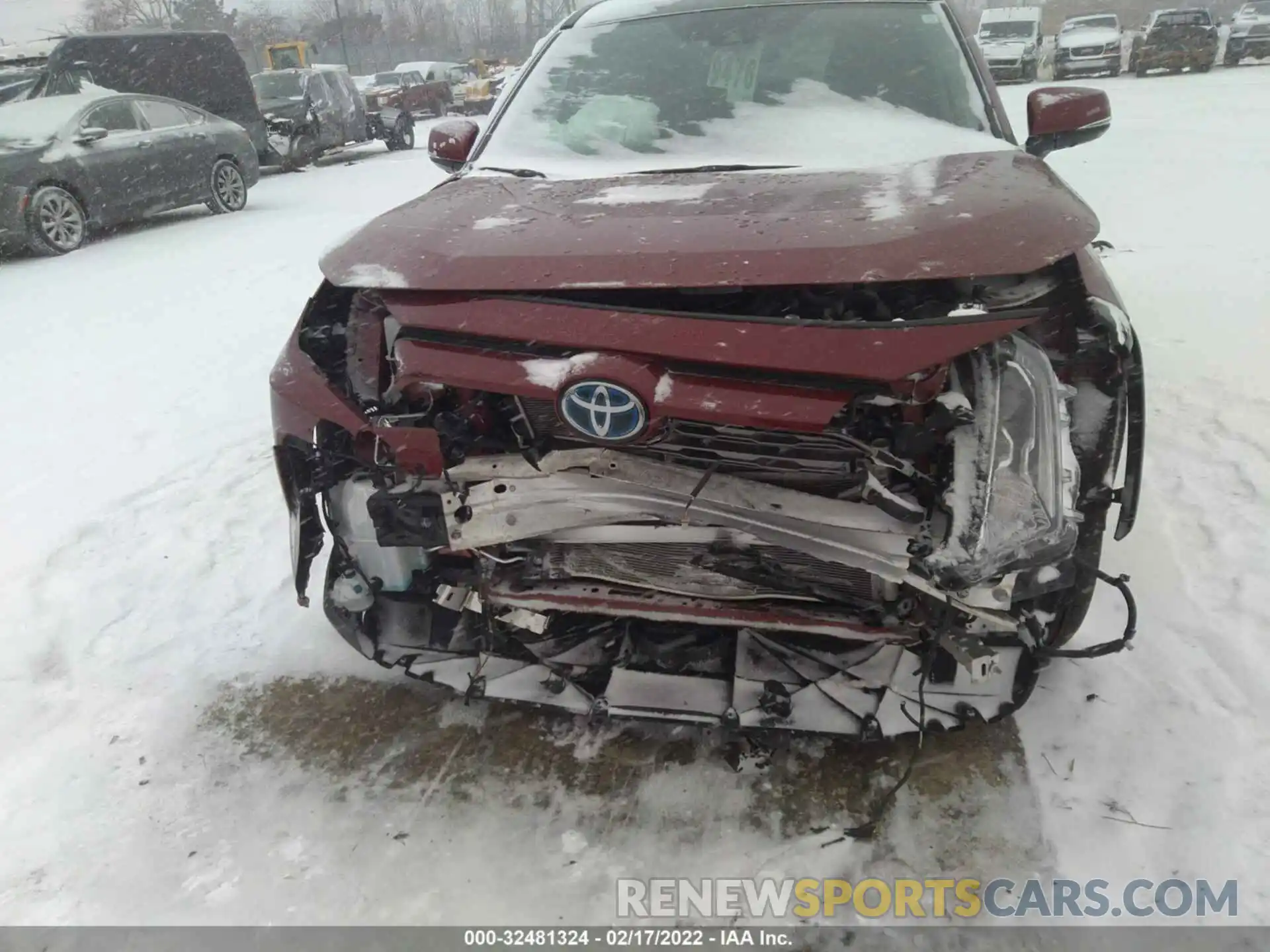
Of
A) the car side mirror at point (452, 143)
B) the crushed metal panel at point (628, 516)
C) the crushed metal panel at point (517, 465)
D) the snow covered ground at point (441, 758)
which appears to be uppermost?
the car side mirror at point (452, 143)

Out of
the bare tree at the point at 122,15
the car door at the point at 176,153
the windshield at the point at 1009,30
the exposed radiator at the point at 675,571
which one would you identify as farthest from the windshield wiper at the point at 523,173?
the bare tree at the point at 122,15

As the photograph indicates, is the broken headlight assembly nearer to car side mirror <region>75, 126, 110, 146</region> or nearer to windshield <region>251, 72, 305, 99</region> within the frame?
car side mirror <region>75, 126, 110, 146</region>

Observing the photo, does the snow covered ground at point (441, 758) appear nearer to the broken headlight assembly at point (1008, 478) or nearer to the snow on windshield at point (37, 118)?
the broken headlight assembly at point (1008, 478)

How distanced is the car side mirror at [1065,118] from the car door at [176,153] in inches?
360

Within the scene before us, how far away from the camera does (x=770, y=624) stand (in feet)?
6.66

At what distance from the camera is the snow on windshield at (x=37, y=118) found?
309 inches

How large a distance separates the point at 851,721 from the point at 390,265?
5.09ft

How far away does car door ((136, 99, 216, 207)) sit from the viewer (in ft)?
29.9

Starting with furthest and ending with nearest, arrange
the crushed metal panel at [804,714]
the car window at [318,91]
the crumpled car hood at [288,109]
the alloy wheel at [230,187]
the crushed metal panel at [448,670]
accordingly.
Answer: the car window at [318,91] < the crumpled car hood at [288,109] < the alloy wheel at [230,187] < the crushed metal panel at [448,670] < the crushed metal panel at [804,714]

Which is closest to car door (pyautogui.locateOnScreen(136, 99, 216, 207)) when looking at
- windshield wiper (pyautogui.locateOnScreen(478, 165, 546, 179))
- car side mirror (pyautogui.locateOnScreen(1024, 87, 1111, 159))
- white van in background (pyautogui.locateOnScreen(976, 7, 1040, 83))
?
windshield wiper (pyautogui.locateOnScreen(478, 165, 546, 179))

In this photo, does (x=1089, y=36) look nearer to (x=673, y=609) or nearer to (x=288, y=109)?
(x=288, y=109)

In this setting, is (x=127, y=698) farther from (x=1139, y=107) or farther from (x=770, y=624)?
(x=1139, y=107)

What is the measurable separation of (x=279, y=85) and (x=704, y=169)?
575 inches

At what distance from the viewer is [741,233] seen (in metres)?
1.88
